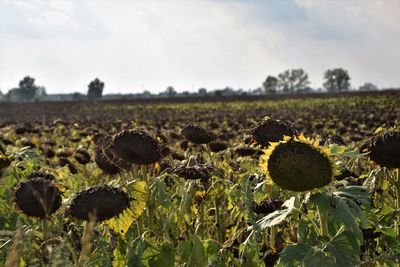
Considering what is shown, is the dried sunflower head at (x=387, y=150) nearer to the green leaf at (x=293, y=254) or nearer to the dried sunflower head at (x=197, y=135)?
the green leaf at (x=293, y=254)

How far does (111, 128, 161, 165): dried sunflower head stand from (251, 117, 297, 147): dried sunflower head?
585mm

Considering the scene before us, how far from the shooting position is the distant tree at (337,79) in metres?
157

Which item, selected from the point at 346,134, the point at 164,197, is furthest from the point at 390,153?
the point at 346,134

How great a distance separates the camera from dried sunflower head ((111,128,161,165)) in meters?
2.77

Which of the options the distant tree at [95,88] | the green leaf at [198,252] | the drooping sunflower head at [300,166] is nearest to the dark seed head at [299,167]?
the drooping sunflower head at [300,166]

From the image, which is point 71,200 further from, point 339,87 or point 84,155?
point 339,87

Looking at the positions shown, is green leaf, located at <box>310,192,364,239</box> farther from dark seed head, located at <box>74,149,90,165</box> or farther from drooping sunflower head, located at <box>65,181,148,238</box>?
dark seed head, located at <box>74,149,90,165</box>

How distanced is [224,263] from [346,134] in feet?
24.2

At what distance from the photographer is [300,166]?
6.84 ft

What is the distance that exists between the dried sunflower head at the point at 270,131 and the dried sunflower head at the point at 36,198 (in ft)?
3.62

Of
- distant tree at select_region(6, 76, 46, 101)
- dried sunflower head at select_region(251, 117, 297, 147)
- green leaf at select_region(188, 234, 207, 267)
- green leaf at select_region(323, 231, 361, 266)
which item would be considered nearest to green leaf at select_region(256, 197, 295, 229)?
green leaf at select_region(323, 231, 361, 266)

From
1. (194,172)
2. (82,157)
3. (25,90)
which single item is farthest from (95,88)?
(194,172)

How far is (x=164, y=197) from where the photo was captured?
2.80 meters

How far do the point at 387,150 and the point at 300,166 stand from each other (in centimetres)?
74
